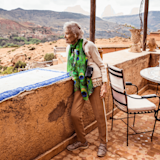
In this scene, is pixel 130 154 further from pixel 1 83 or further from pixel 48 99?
pixel 1 83

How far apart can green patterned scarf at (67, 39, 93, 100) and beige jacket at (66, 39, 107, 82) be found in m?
0.04

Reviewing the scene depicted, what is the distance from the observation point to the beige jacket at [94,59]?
1.67 metres

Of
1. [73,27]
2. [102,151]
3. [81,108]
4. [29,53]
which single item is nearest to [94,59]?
[73,27]

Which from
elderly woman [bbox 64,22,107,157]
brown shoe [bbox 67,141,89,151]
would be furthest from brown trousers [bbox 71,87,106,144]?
brown shoe [bbox 67,141,89,151]

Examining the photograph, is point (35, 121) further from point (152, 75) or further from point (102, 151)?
point (152, 75)

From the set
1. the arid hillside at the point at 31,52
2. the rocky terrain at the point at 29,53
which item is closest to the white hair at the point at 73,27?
the arid hillside at the point at 31,52

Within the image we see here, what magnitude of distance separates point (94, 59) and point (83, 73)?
0.19 m

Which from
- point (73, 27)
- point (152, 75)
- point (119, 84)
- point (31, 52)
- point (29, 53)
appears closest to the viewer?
point (73, 27)

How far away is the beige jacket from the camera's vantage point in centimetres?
167

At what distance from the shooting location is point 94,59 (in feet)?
5.58

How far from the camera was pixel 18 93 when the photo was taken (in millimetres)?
1387

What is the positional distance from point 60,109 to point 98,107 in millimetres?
439

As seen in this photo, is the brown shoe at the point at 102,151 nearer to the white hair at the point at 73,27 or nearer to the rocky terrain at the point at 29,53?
the white hair at the point at 73,27

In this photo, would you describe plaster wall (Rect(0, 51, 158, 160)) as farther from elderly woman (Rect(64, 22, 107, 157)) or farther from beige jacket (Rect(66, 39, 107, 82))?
beige jacket (Rect(66, 39, 107, 82))
